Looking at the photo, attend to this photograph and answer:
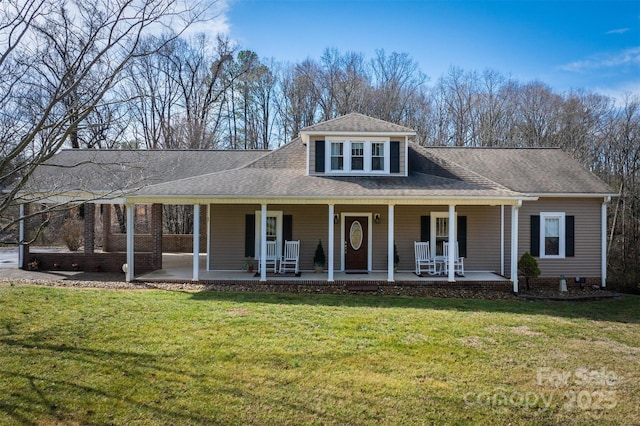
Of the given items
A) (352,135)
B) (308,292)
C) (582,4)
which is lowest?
(308,292)

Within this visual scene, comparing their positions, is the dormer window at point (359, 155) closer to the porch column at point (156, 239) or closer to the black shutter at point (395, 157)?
the black shutter at point (395, 157)

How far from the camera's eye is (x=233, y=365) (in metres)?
5.53

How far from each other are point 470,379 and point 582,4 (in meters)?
17.0

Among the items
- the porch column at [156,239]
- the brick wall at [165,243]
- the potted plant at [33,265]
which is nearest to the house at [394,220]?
the porch column at [156,239]

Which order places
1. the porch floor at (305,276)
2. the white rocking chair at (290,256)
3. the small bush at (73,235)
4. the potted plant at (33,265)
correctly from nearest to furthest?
1. the porch floor at (305,276)
2. the white rocking chair at (290,256)
3. the potted plant at (33,265)
4. the small bush at (73,235)

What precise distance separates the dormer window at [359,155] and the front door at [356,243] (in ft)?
5.47

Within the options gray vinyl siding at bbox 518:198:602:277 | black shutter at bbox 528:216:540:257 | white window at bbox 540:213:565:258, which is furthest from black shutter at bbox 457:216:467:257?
white window at bbox 540:213:565:258

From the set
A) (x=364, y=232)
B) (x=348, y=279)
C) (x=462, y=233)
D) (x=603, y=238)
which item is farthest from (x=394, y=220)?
(x=603, y=238)

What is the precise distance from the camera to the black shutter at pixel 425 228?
45.9 ft

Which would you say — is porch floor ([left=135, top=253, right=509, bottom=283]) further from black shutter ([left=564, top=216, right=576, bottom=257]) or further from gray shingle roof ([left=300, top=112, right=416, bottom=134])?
gray shingle roof ([left=300, top=112, right=416, bottom=134])

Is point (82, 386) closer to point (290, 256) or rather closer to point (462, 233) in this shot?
point (290, 256)

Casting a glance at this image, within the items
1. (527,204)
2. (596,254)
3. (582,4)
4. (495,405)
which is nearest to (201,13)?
(495,405)

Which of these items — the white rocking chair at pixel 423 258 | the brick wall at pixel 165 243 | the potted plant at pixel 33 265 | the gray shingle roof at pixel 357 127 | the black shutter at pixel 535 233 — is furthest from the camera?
the brick wall at pixel 165 243

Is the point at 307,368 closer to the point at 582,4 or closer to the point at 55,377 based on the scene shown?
the point at 55,377
